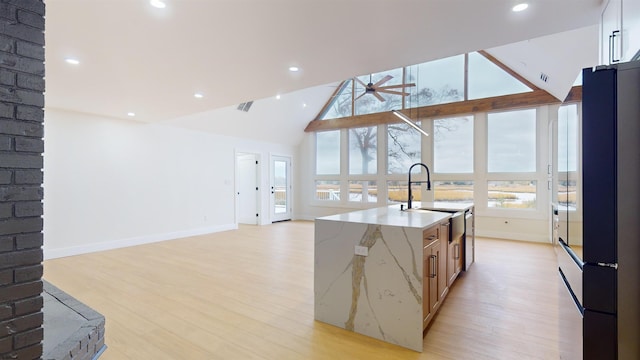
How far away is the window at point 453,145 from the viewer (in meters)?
6.64

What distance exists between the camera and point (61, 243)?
4840 mm

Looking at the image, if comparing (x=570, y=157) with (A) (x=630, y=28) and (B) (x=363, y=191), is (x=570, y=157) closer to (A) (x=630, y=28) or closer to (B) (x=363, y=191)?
(A) (x=630, y=28)

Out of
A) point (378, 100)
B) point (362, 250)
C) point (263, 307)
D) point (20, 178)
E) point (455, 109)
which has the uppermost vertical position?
point (378, 100)

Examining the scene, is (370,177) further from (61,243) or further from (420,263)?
(61,243)

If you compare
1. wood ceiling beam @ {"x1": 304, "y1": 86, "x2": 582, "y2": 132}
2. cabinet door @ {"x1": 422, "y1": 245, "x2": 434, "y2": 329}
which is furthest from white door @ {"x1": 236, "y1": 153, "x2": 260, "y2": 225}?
cabinet door @ {"x1": 422, "y1": 245, "x2": 434, "y2": 329}

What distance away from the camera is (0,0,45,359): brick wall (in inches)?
48.1

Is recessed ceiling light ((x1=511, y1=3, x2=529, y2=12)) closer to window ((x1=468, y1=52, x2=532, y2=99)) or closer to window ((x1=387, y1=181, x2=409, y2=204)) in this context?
window ((x1=468, y1=52, x2=532, y2=99))

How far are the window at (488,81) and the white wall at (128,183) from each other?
5.71 meters

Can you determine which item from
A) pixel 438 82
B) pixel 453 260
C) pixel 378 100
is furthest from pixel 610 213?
pixel 378 100

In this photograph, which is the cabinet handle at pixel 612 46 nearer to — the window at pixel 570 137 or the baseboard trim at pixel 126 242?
the window at pixel 570 137

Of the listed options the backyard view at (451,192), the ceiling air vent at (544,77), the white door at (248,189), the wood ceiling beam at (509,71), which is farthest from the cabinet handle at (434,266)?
the white door at (248,189)

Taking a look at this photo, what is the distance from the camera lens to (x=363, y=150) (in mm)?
8125

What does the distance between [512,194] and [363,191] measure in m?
3.41

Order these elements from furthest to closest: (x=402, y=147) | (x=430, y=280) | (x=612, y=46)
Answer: (x=402, y=147) < (x=430, y=280) < (x=612, y=46)
